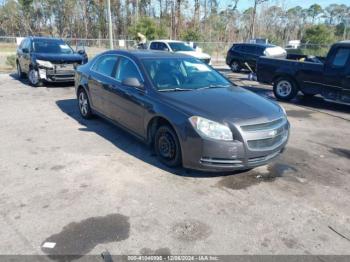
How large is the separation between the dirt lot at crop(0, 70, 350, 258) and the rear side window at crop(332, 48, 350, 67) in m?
3.45

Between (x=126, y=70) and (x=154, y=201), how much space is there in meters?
2.60

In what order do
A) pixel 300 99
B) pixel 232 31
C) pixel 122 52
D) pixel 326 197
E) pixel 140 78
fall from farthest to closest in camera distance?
pixel 232 31, pixel 300 99, pixel 122 52, pixel 140 78, pixel 326 197

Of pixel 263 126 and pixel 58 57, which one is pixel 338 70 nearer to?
pixel 263 126

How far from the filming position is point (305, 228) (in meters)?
3.57

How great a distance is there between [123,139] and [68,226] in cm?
288

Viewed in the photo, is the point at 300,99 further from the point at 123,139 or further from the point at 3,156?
the point at 3,156

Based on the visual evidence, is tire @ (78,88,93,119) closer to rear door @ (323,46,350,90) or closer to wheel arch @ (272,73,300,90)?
wheel arch @ (272,73,300,90)

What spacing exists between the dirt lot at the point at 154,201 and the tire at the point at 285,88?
408cm

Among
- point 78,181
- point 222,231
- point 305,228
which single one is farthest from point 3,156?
point 305,228

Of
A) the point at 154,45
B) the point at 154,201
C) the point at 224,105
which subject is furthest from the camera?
the point at 154,45

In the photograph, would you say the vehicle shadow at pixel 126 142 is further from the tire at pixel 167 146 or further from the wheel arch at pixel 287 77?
the wheel arch at pixel 287 77

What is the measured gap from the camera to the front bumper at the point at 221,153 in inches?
166

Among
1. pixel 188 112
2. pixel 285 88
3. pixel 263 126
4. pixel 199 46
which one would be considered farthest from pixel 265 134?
pixel 199 46

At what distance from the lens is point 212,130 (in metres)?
4.25
